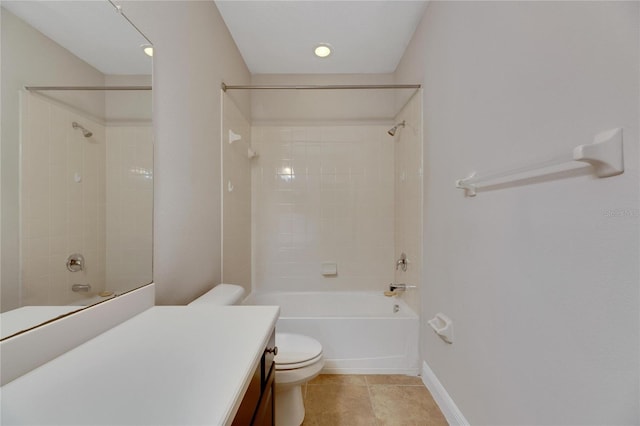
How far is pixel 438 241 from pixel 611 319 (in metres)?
1.01

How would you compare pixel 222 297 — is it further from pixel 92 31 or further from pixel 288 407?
pixel 92 31

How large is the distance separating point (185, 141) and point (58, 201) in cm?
74

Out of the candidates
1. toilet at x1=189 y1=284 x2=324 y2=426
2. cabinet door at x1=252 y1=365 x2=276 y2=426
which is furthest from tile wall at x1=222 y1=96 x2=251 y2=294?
cabinet door at x1=252 y1=365 x2=276 y2=426

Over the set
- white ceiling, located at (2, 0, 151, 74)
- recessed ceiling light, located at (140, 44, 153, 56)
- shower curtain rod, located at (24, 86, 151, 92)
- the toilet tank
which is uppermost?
recessed ceiling light, located at (140, 44, 153, 56)

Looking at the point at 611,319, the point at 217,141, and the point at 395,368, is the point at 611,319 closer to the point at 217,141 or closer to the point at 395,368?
the point at 395,368

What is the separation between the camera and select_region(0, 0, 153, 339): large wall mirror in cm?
63

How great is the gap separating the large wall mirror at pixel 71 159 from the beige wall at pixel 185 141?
3.7 inches

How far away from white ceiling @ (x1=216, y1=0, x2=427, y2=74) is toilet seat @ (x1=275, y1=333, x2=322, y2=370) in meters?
2.20

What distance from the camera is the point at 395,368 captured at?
1984 mm

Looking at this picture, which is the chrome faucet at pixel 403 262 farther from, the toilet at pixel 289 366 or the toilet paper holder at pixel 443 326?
the toilet at pixel 289 366

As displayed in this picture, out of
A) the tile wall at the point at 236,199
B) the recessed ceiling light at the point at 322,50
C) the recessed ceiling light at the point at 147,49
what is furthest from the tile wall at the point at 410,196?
the recessed ceiling light at the point at 147,49

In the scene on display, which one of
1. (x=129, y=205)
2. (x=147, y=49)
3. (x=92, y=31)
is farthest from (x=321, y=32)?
(x=129, y=205)

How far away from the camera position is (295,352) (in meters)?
1.50

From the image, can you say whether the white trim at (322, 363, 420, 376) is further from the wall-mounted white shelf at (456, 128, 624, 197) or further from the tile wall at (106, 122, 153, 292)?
the wall-mounted white shelf at (456, 128, 624, 197)
